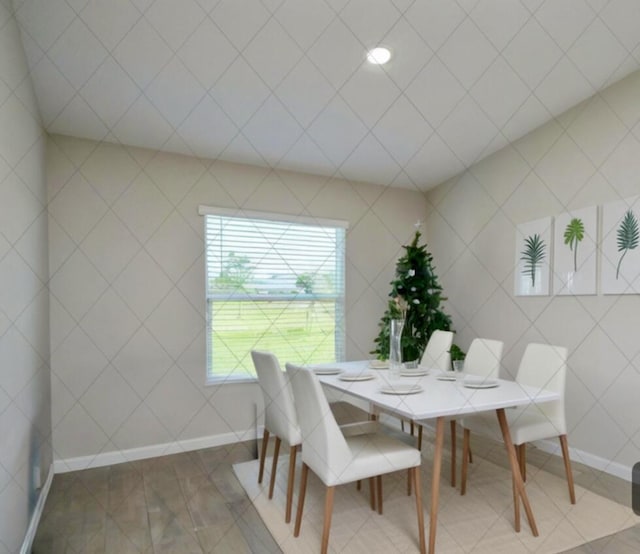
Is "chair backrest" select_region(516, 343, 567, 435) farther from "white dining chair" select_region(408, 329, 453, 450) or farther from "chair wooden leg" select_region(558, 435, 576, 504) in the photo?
"white dining chair" select_region(408, 329, 453, 450)

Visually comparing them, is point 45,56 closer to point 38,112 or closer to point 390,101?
point 38,112

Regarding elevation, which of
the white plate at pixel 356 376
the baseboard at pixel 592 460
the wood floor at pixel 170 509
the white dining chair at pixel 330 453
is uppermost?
the white plate at pixel 356 376

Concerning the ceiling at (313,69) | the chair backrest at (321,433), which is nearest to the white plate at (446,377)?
the chair backrest at (321,433)

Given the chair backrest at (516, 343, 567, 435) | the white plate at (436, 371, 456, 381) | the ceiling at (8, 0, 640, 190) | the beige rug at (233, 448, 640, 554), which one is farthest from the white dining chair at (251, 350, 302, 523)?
the ceiling at (8, 0, 640, 190)

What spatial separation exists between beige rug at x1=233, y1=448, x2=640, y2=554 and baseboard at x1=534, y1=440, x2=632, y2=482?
39 cm

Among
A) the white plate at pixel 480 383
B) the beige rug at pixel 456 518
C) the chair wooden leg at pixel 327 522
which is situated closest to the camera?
the chair wooden leg at pixel 327 522

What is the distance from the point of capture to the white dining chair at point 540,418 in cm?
233

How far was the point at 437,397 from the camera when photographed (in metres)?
2.08

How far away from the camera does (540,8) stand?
7.08 feet

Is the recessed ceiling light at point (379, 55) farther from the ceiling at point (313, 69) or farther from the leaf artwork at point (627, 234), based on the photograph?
the leaf artwork at point (627, 234)

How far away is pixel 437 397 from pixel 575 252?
1.76 metres

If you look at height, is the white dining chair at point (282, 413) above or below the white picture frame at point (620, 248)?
below

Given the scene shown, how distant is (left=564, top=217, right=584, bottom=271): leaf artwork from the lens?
9.80ft

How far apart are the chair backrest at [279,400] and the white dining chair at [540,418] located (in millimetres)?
1065
